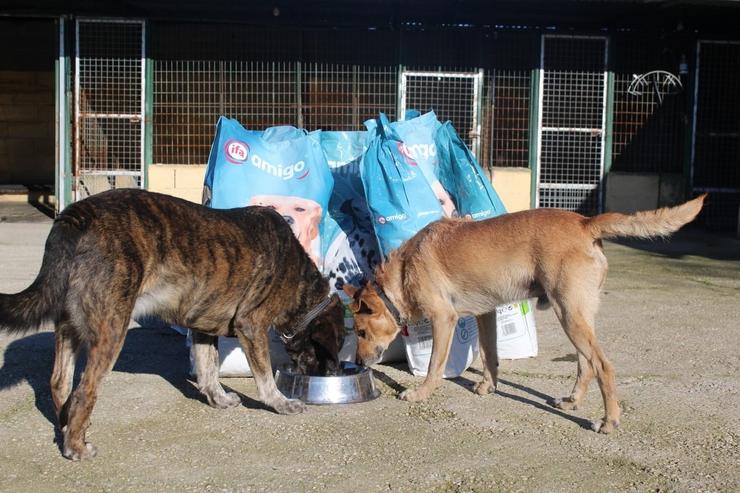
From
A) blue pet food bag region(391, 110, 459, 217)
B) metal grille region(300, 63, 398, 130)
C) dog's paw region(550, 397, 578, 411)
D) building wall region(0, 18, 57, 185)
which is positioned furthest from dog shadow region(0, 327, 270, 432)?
building wall region(0, 18, 57, 185)

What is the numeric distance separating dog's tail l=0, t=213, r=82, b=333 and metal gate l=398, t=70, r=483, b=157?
9524 mm

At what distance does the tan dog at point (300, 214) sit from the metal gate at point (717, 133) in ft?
31.1

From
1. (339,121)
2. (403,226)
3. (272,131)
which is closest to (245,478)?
(403,226)

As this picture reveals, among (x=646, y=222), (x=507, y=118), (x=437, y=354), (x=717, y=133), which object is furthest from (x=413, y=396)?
(x=717, y=133)

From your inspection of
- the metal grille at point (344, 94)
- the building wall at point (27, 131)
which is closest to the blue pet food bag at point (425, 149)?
the metal grille at point (344, 94)

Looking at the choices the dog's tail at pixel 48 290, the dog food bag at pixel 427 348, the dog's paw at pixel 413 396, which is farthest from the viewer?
the dog food bag at pixel 427 348

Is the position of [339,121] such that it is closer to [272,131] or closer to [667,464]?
[272,131]

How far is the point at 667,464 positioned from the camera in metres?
3.69

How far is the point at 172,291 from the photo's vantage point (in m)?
3.97

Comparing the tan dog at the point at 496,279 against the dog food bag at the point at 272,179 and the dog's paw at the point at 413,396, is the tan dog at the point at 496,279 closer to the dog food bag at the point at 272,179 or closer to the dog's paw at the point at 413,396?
the dog's paw at the point at 413,396

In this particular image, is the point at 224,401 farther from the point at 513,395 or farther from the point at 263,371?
the point at 513,395

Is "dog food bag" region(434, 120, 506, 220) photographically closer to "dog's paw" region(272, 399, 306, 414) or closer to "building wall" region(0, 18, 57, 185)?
"dog's paw" region(272, 399, 306, 414)

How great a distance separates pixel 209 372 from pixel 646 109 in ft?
34.8

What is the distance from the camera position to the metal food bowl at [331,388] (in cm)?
454
